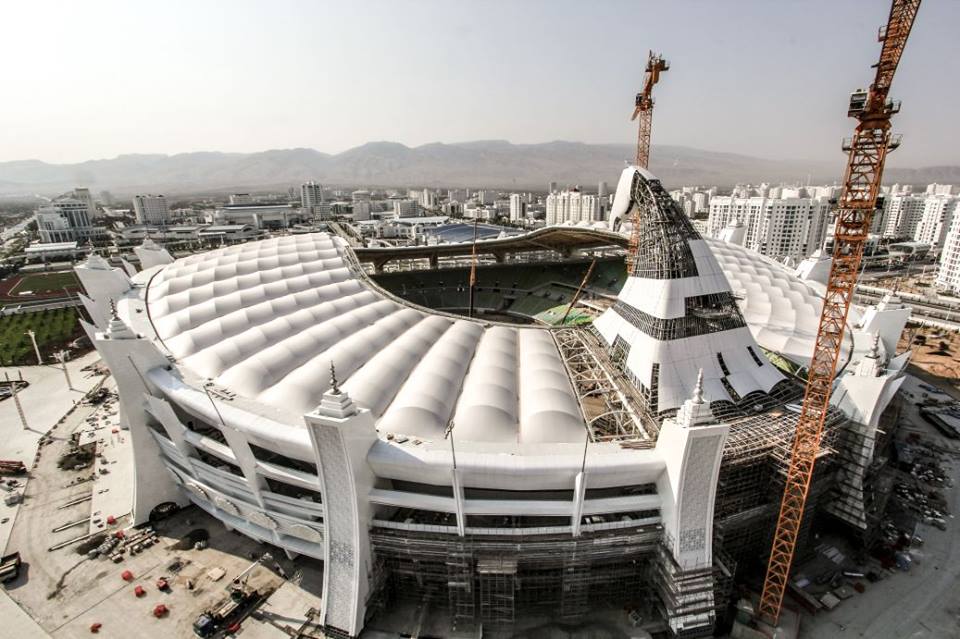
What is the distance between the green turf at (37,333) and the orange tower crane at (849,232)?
8724 cm

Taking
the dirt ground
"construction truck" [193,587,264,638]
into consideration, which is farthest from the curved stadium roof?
the dirt ground

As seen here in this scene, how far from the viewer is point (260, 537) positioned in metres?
28.0

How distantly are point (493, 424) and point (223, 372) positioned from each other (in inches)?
733

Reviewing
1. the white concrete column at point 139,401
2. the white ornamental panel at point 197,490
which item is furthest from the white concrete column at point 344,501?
the white concrete column at point 139,401

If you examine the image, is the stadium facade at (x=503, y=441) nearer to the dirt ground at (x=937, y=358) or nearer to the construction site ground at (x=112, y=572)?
the construction site ground at (x=112, y=572)

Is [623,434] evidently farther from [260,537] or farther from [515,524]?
[260,537]

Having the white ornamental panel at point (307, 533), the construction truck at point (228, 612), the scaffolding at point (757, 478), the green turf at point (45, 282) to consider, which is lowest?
the construction truck at point (228, 612)

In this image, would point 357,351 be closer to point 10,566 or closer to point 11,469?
point 10,566

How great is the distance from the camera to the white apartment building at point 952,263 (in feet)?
295

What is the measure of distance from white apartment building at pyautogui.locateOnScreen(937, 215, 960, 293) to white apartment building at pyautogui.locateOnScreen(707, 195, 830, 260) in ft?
84.6

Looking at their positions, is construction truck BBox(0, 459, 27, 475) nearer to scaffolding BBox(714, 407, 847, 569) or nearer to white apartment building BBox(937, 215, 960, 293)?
scaffolding BBox(714, 407, 847, 569)

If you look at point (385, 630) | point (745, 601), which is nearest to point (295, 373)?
point (385, 630)

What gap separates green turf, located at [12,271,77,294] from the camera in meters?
98.2

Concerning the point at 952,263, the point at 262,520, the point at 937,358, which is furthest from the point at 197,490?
the point at 952,263
